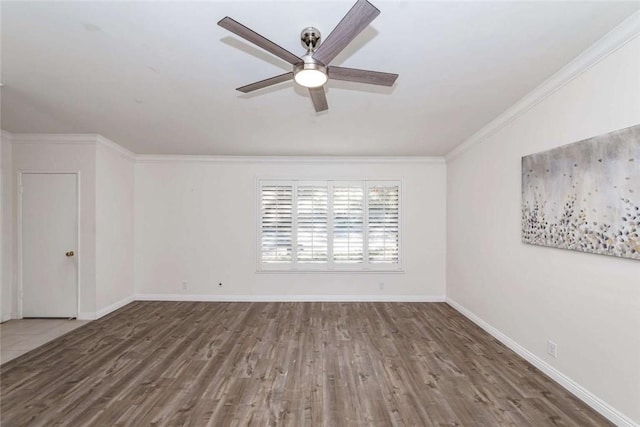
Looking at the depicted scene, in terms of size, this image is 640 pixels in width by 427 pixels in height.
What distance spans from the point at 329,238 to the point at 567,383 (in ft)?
11.2

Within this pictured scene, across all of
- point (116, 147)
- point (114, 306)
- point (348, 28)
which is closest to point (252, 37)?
point (348, 28)

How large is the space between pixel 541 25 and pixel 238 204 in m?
4.46

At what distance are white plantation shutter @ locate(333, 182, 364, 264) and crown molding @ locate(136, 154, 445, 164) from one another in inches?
26.7

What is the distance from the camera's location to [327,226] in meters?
5.00

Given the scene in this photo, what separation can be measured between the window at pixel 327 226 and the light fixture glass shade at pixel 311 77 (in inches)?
128

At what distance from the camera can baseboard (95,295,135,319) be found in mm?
4075

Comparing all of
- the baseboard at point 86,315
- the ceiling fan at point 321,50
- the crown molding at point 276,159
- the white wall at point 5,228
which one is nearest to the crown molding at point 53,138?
the white wall at point 5,228

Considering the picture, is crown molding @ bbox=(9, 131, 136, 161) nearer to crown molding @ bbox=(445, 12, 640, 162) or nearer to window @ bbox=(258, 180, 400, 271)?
window @ bbox=(258, 180, 400, 271)

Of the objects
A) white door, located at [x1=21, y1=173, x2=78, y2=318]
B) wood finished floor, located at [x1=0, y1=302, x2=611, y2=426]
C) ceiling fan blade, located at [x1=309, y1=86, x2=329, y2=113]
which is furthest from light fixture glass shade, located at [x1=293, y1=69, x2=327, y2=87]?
white door, located at [x1=21, y1=173, x2=78, y2=318]

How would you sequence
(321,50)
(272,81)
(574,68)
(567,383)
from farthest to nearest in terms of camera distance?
1. (567,383)
2. (574,68)
3. (272,81)
4. (321,50)

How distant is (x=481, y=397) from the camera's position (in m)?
2.30

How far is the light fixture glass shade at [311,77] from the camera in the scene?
1686mm

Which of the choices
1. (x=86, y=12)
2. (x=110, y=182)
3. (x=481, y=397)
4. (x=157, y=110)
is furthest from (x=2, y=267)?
(x=481, y=397)

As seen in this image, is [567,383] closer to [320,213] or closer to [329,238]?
[329,238]
